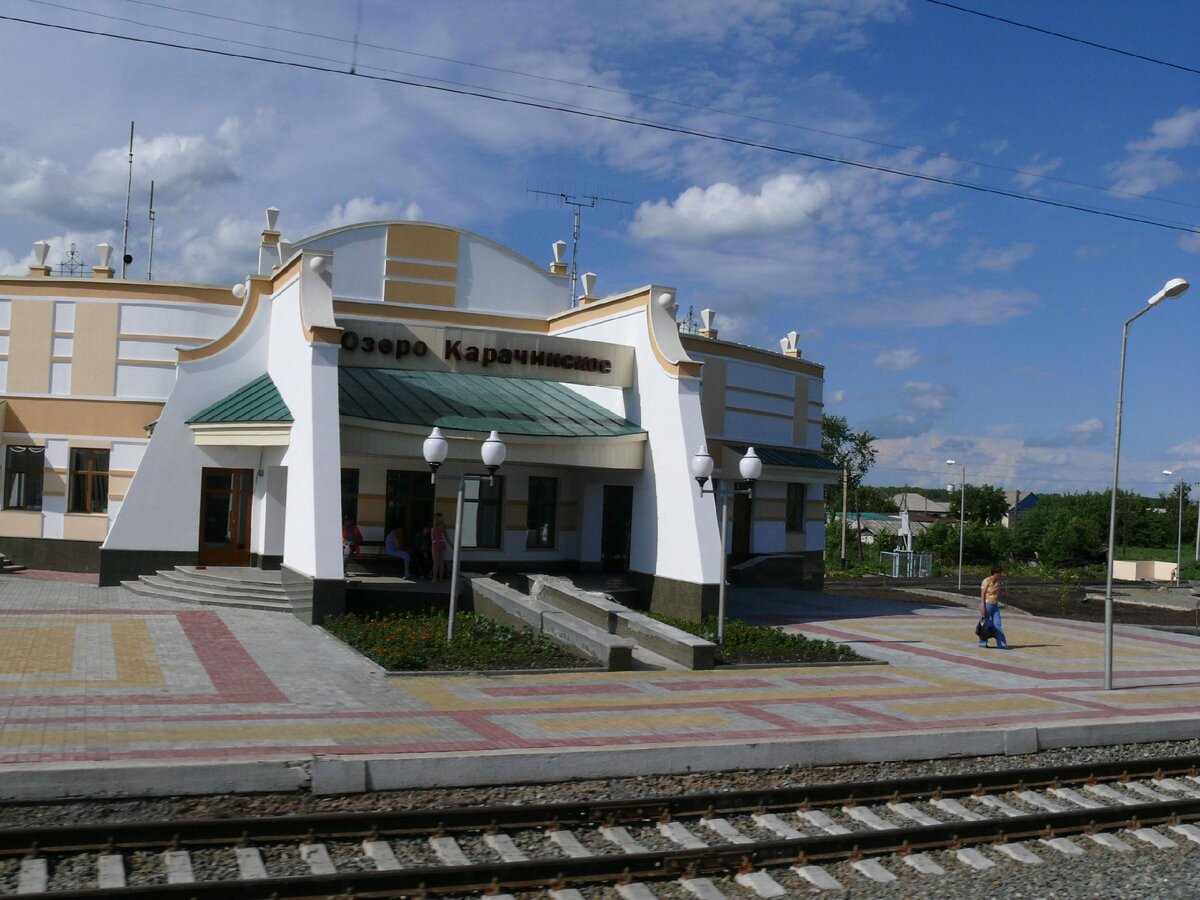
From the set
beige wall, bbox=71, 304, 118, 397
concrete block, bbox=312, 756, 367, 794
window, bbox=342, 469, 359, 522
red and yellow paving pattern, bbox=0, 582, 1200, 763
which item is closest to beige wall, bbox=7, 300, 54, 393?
beige wall, bbox=71, 304, 118, 397

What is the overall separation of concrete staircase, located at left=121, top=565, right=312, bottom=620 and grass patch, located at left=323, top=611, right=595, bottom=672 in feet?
5.25

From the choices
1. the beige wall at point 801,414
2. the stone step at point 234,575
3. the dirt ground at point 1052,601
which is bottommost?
the dirt ground at point 1052,601

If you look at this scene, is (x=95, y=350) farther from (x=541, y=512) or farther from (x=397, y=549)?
(x=541, y=512)

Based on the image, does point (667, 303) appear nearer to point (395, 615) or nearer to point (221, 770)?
point (395, 615)

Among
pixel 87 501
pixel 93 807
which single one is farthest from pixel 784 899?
pixel 87 501

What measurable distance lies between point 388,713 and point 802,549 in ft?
71.9

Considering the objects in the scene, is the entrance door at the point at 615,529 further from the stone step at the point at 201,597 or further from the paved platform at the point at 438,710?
the stone step at the point at 201,597

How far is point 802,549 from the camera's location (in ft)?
106

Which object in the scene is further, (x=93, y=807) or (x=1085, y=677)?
(x=1085, y=677)

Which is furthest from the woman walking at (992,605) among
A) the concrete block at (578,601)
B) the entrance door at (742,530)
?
the entrance door at (742,530)

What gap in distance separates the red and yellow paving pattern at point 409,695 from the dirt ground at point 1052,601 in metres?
10.8

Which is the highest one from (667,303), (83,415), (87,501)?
(667,303)

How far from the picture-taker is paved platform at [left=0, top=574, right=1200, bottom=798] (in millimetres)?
9805

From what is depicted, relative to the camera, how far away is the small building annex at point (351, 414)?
803 inches
